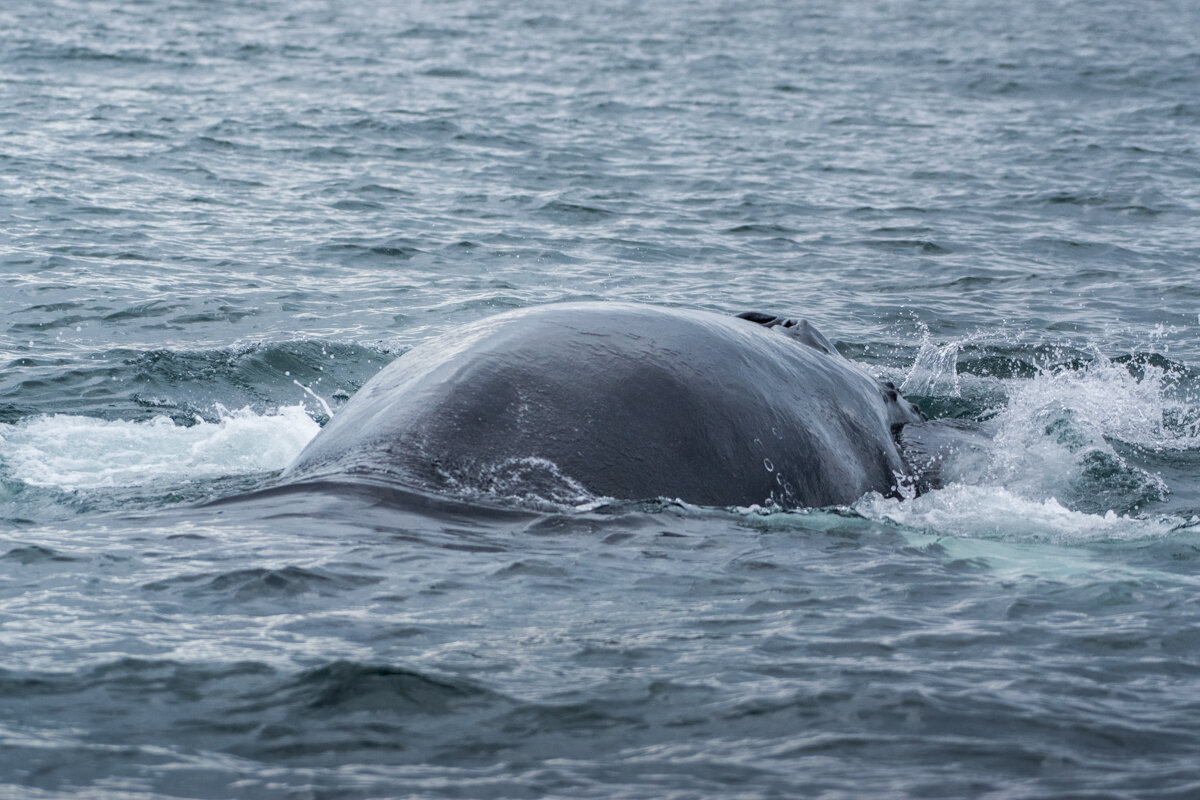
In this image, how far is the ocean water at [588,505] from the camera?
192 inches

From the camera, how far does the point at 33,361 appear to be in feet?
42.8

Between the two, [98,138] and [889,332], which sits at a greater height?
[98,138]

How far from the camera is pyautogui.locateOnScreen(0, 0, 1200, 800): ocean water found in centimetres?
487

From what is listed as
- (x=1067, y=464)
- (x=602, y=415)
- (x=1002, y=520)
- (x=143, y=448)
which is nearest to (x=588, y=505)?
(x=602, y=415)

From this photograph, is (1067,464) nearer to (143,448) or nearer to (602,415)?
(602,415)

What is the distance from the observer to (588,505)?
6.55m

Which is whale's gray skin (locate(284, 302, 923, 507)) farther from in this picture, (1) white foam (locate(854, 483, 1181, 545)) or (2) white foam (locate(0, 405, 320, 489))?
(2) white foam (locate(0, 405, 320, 489))

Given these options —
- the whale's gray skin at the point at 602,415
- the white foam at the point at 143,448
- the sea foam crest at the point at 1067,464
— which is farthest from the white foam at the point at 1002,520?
the white foam at the point at 143,448

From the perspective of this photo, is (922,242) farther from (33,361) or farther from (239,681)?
(239,681)

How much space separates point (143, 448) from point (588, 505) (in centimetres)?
454

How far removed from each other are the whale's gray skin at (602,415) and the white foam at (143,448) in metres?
2.22

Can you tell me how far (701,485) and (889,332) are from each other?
30.6 feet

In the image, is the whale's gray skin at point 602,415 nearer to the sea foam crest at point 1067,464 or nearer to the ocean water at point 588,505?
the ocean water at point 588,505

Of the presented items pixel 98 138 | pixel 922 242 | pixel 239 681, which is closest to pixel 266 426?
pixel 239 681
